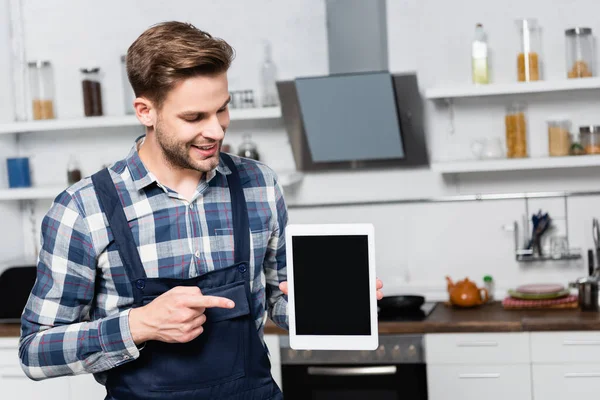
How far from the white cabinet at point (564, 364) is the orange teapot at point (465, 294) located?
15.8 inches

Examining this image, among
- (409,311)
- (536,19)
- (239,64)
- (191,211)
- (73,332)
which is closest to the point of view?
(73,332)

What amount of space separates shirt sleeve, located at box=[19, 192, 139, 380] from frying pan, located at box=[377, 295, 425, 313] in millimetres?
1927

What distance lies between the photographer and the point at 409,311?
352 cm

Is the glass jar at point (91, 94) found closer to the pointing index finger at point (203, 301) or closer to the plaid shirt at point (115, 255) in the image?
the plaid shirt at point (115, 255)

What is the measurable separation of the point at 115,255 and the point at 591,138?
7.91 ft

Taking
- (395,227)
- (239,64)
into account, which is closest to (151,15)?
(239,64)

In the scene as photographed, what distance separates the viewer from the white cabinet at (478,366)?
3.27 metres

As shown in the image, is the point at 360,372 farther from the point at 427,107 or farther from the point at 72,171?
the point at 72,171

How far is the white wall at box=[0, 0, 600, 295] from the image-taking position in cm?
379

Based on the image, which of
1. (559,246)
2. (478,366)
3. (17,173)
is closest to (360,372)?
(478,366)

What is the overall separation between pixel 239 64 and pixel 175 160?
233 cm

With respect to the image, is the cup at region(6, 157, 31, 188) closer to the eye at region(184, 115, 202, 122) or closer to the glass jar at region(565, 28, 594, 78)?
the glass jar at region(565, 28, 594, 78)

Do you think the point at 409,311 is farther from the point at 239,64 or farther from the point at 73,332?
the point at 73,332

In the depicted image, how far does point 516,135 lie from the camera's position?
145 inches
